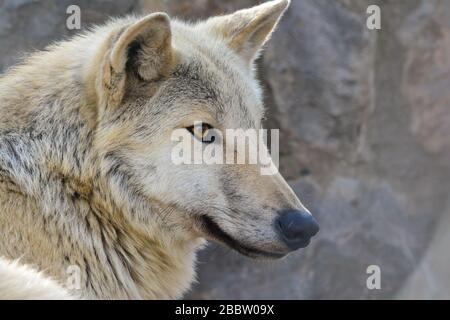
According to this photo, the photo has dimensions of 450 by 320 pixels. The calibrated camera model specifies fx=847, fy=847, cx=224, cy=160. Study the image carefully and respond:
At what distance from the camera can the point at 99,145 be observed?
554cm

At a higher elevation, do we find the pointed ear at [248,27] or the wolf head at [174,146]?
the pointed ear at [248,27]

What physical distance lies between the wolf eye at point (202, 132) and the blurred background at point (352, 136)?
3.40m

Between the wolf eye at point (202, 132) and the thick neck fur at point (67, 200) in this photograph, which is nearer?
the thick neck fur at point (67, 200)

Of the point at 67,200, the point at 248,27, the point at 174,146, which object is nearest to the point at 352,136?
the point at 248,27

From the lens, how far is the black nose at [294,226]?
5402 millimetres

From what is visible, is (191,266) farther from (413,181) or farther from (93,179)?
(413,181)

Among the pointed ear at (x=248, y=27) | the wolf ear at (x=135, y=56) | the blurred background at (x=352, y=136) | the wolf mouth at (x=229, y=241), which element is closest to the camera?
the wolf ear at (x=135, y=56)

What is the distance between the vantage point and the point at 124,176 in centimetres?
557

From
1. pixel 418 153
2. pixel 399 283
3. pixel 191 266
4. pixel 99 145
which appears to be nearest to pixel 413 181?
pixel 418 153

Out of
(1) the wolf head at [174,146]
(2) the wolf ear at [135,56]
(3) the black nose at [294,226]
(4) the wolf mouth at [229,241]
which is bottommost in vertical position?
Result: (4) the wolf mouth at [229,241]

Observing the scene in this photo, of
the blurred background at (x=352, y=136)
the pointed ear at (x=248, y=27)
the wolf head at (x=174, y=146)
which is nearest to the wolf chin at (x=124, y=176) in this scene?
the wolf head at (x=174, y=146)

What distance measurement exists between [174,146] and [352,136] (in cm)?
445

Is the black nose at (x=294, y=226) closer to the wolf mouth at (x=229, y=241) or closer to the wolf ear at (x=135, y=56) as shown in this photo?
the wolf mouth at (x=229, y=241)

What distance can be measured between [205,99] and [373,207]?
480cm
